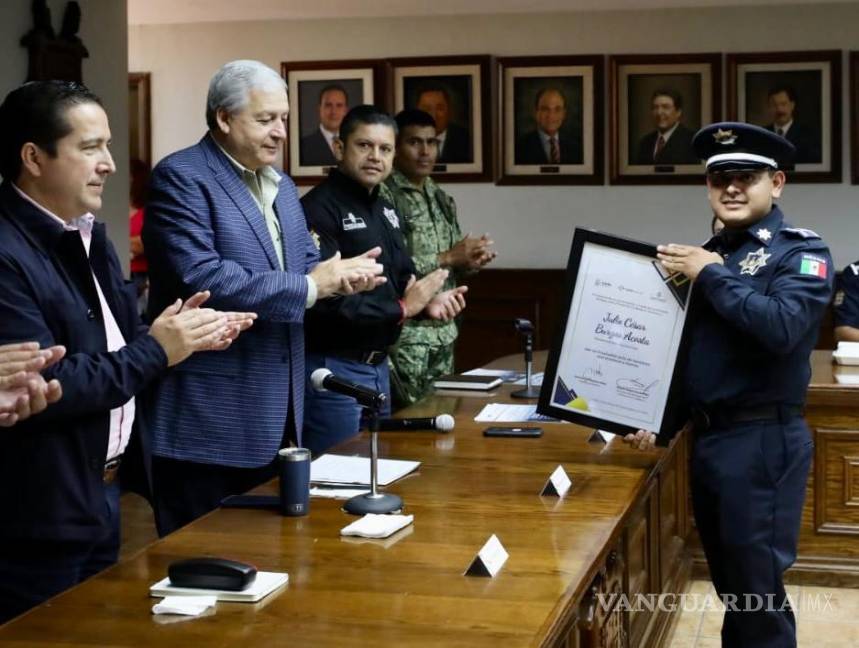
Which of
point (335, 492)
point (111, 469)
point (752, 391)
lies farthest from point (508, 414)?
point (111, 469)

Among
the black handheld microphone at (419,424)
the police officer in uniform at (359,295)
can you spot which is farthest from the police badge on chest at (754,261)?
the police officer in uniform at (359,295)

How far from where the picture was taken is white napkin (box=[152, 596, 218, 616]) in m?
2.30

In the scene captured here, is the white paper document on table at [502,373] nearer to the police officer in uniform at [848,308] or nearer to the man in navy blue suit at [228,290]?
the man in navy blue suit at [228,290]

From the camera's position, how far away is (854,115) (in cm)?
880

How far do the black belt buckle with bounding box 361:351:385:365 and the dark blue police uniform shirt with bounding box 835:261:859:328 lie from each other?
2859 millimetres

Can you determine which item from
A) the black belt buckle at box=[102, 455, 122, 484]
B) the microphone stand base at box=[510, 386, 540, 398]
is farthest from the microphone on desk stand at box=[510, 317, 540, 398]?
the black belt buckle at box=[102, 455, 122, 484]

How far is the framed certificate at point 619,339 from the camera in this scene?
3605 millimetres

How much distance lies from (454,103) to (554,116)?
703mm

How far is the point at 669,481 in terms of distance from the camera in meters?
5.08

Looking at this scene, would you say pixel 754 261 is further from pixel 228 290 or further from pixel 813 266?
pixel 228 290

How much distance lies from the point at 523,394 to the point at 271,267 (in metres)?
1.42

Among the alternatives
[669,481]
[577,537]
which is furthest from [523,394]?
[577,537]

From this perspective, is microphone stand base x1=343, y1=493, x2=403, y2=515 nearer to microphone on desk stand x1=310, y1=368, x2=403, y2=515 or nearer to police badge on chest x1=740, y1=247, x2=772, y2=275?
microphone on desk stand x1=310, y1=368, x2=403, y2=515

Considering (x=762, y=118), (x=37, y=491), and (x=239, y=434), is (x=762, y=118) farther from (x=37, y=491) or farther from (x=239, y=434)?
(x=37, y=491)
